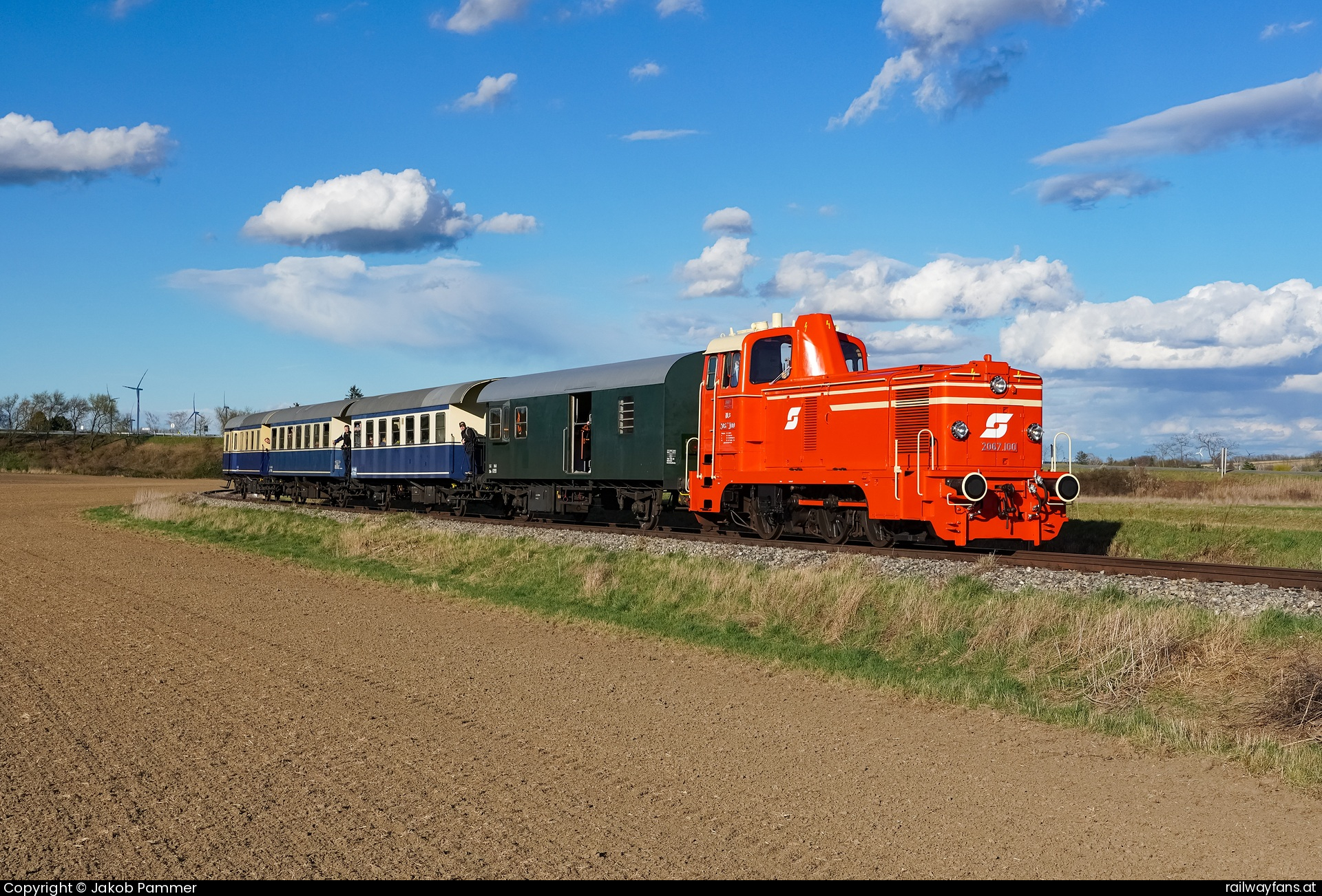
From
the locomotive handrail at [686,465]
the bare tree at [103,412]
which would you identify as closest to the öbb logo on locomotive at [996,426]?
the locomotive handrail at [686,465]

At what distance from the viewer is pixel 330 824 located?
20.6 feet

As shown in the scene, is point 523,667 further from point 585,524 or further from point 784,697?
point 585,524

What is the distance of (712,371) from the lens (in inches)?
808

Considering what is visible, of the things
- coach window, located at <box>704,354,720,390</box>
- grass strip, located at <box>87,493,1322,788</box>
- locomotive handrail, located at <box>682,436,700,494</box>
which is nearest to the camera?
grass strip, located at <box>87,493,1322,788</box>

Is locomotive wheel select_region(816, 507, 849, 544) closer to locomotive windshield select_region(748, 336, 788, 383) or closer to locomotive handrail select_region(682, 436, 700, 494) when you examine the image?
locomotive windshield select_region(748, 336, 788, 383)

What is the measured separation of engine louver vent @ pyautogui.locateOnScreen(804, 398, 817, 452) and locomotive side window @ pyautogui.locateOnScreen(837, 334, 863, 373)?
50.5 inches

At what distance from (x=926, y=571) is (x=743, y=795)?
29.2 ft

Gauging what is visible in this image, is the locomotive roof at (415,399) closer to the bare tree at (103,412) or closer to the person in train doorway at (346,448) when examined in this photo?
the person in train doorway at (346,448)

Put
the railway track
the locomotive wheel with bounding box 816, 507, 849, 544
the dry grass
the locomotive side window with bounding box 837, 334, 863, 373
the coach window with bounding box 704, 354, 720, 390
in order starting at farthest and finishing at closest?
the dry grass → the coach window with bounding box 704, 354, 720, 390 → the locomotive side window with bounding box 837, 334, 863, 373 → the locomotive wheel with bounding box 816, 507, 849, 544 → the railway track

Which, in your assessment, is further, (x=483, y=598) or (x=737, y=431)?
(x=737, y=431)

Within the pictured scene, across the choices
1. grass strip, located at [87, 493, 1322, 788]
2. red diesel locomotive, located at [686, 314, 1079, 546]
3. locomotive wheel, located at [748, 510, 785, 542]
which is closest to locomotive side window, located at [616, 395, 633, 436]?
red diesel locomotive, located at [686, 314, 1079, 546]

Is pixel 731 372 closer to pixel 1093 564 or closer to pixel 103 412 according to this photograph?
pixel 1093 564

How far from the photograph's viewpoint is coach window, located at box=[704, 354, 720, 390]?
20453 millimetres

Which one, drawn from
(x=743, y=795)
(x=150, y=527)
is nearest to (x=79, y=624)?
(x=743, y=795)
